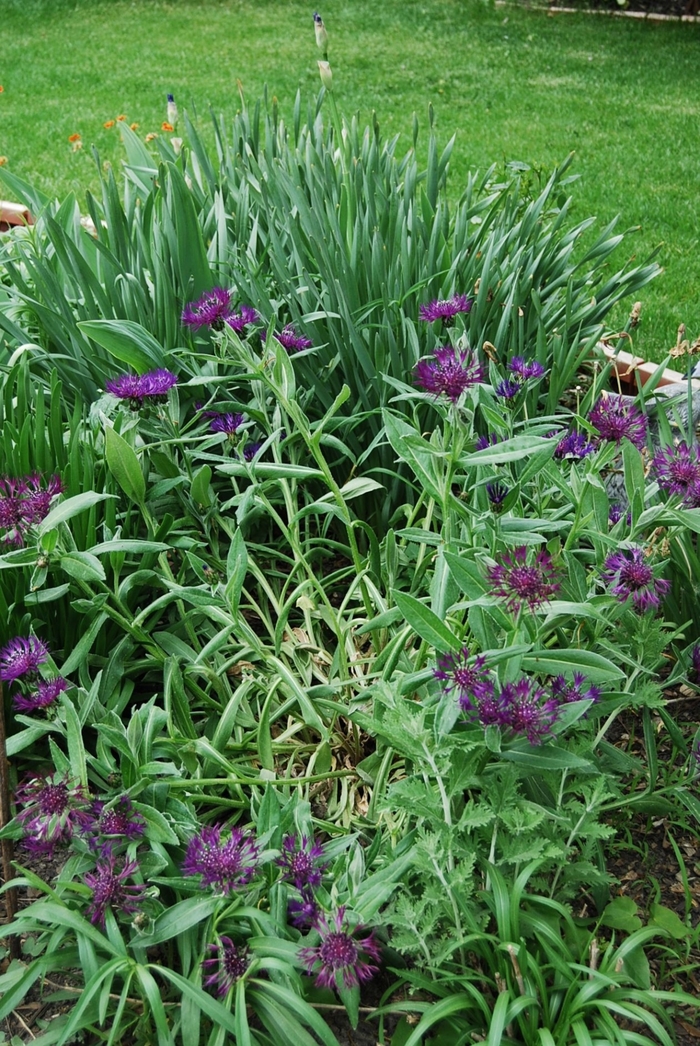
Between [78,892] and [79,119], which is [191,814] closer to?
[78,892]

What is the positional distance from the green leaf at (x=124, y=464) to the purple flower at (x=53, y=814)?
540 millimetres

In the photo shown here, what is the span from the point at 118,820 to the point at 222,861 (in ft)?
0.68

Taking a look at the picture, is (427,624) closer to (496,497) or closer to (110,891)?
(496,497)

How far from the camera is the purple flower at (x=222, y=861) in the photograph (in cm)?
120

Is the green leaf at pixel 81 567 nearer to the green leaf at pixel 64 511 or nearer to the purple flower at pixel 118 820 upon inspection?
the green leaf at pixel 64 511

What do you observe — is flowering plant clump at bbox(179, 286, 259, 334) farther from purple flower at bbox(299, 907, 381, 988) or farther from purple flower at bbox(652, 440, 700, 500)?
purple flower at bbox(299, 907, 381, 988)

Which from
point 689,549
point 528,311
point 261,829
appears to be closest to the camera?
point 261,829

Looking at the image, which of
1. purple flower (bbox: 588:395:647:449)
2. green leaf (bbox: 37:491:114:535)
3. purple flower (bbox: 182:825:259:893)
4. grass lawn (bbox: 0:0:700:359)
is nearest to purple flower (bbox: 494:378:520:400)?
purple flower (bbox: 588:395:647:449)

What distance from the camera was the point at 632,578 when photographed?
1.31 metres

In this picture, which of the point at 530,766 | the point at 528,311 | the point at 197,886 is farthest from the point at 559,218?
the point at 197,886

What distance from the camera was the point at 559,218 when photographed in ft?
8.03

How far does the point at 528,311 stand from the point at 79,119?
186 inches

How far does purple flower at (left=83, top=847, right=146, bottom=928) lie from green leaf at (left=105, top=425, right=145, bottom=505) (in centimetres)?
62

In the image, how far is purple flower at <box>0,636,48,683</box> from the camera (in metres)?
1.36
